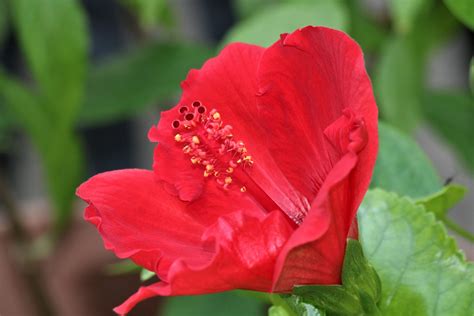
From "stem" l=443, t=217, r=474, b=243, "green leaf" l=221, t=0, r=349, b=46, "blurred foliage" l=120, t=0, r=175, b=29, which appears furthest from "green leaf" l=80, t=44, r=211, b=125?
"stem" l=443, t=217, r=474, b=243

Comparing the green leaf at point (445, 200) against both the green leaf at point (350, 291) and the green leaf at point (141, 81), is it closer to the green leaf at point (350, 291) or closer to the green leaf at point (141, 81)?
the green leaf at point (350, 291)

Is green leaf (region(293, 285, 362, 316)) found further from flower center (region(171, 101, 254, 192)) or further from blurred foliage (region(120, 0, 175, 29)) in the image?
blurred foliage (region(120, 0, 175, 29))

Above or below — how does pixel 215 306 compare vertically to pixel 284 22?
below

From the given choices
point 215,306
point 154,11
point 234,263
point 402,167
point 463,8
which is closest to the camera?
point 234,263

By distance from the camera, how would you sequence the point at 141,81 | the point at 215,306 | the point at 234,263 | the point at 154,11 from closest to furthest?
the point at 234,263 < the point at 154,11 < the point at 215,306 < the point at 141,81

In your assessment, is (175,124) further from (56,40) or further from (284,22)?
(56,40)

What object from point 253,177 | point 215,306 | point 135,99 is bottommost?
point 215,306

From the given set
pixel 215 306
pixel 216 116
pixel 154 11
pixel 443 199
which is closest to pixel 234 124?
pixel 216 116
